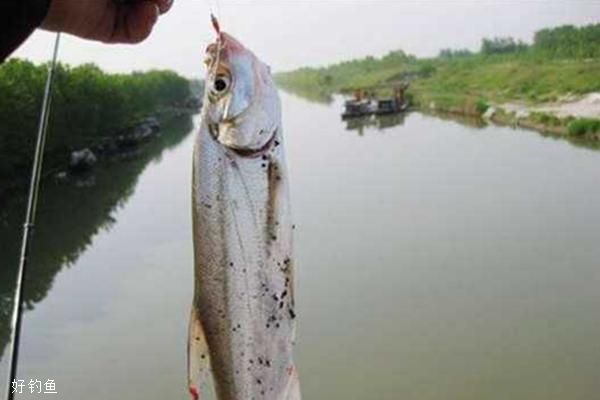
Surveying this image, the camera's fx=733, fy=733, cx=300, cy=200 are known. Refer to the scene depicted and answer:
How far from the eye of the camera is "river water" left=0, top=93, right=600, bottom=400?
10.1m

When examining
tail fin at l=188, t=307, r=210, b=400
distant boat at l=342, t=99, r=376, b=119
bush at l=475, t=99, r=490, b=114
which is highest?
distant boat at l=342, t=99, r=376, b=119

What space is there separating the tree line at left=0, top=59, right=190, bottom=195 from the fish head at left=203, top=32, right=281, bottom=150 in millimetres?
25138

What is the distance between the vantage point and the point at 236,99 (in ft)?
6.34

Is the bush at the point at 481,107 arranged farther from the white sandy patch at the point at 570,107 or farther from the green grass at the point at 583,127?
the green grass at the point at 583,127

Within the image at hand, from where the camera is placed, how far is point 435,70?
85438 mm

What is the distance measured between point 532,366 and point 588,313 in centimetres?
213

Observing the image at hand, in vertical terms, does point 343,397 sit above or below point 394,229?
below

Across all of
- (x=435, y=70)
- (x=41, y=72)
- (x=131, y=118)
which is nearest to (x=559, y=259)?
(x=41, y=72)

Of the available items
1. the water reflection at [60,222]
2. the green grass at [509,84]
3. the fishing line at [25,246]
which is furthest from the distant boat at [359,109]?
the fishing line at [25,246]

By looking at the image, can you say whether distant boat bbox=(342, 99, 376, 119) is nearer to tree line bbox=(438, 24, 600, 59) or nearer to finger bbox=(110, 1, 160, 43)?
tree line bbox=(438, 24, 600, 59)

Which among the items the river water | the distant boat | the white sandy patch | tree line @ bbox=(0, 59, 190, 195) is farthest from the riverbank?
tree line @ bbox=(0, 59, 190, 195)

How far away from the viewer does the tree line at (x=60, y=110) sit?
2673 cm

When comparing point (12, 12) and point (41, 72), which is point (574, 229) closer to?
point (12, 12)

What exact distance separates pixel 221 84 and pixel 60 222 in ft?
76.2
